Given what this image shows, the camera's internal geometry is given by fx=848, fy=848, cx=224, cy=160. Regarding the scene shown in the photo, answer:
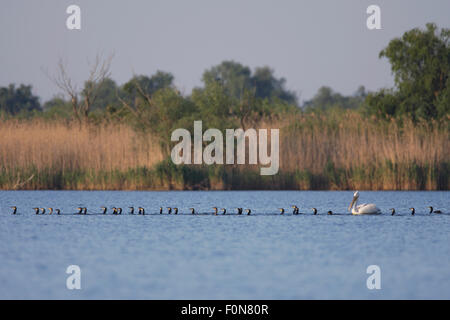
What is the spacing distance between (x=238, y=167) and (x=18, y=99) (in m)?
45.8

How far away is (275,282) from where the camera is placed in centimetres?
1234

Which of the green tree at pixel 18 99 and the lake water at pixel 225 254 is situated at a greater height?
the green tree at pixel 18 99

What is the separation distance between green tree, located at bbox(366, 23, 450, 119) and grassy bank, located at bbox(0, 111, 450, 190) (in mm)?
7703

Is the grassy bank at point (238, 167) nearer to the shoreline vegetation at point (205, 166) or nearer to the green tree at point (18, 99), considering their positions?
the shoreline vegetation at point (205, 166)

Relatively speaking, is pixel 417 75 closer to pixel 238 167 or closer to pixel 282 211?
pixel 238 167

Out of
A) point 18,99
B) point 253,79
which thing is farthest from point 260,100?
point 253,79

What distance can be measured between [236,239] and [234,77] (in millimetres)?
70730

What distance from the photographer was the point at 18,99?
7344 centimetres

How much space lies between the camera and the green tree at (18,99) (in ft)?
233

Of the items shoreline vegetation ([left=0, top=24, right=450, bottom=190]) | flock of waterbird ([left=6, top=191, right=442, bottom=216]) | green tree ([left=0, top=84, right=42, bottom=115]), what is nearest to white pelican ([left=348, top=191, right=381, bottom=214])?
flock of waterbird ([left=6, top=191, right=442, bottom=216])

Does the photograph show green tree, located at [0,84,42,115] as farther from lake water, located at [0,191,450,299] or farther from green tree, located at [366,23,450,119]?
lake water, located at [0,191,450,299]

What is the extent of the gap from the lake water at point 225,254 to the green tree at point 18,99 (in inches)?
1891

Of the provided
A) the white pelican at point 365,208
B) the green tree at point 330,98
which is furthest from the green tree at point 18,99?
the white pelican at point 365,208
